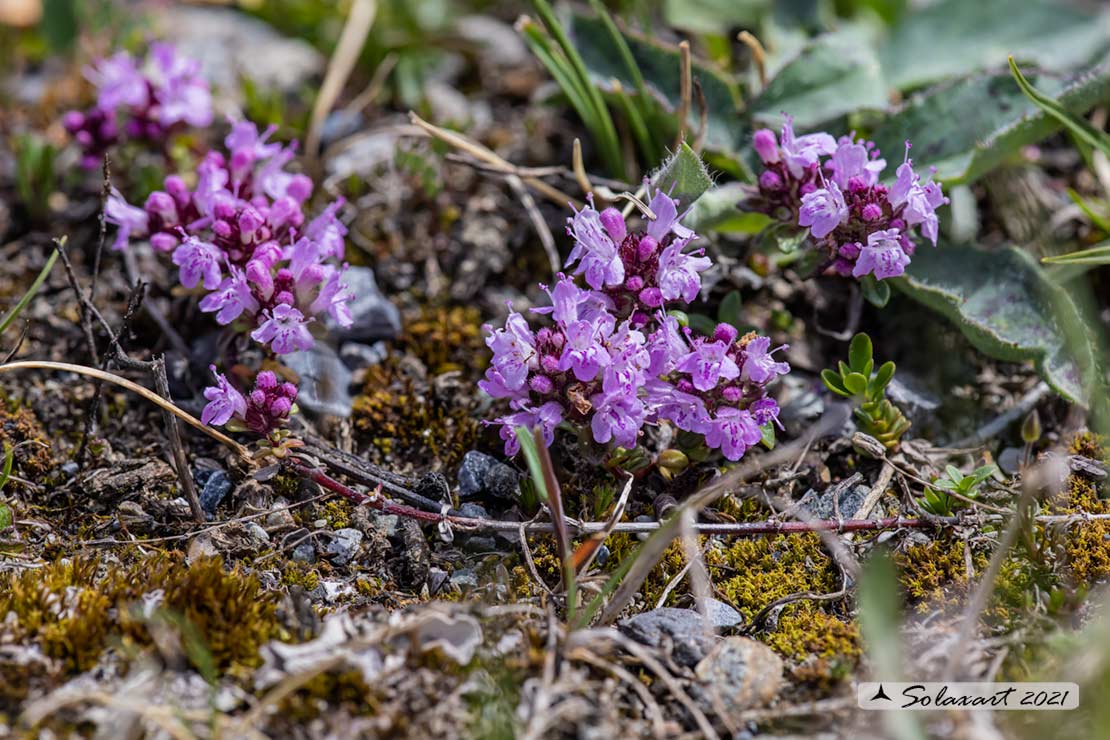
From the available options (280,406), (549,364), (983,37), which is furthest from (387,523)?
(983,37)

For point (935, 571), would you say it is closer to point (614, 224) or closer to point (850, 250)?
point (850, 250)

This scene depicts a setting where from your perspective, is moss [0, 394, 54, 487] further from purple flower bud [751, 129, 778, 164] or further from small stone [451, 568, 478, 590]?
purple flower bud [751, 129, 778, 164]

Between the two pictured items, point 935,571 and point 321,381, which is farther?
point 321,381

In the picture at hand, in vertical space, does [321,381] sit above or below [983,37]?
below

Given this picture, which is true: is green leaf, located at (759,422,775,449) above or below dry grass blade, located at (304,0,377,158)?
below

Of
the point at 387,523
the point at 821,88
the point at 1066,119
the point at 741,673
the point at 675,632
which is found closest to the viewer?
the point at 741,673

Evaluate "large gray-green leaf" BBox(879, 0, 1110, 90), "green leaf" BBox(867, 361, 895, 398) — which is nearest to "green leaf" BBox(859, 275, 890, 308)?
"green leaf" BBox(867, 361, 895, 398)

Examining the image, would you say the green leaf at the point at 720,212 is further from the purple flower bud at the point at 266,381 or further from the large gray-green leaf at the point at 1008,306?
the purple flower bud at the point at 266,381

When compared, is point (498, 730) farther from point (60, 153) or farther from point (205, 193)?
point (60, 153)
